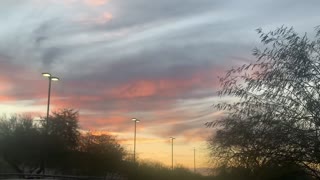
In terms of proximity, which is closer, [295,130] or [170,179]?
[295,130]

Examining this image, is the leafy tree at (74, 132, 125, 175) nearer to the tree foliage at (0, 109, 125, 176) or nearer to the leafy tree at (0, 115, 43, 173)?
the tree foliage at (0, 109, 125, 176)

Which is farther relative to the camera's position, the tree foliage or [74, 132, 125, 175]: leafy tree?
[74, 132, 125, 175]: leafy tree

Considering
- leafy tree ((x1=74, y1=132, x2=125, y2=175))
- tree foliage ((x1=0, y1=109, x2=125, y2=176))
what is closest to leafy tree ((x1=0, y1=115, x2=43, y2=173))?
tree foliage ((x1=0, y1=109, x2=125, y2=176))

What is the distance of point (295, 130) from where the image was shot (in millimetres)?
13195

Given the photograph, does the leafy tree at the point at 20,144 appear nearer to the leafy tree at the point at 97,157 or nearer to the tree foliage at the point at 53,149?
the tree foliage at the point at 53,149

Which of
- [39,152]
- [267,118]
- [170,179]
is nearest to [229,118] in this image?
[267,118]

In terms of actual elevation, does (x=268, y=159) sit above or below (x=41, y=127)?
below

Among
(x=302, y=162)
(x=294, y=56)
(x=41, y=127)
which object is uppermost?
(x=41, y=127)

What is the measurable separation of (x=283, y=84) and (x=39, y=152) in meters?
49.9

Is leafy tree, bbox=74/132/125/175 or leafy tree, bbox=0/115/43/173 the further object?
leafy tree, bbox=74/132/125/175

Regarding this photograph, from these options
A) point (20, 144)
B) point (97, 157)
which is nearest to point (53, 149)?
point (20, 144)

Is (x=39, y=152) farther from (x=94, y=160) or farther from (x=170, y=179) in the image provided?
(x=170, y=179)

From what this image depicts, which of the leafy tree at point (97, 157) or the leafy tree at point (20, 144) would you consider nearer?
the leafy tree at point (20, 144)

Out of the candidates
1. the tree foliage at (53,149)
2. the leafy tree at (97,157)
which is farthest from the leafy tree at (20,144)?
the leafy tree at (97,157)
